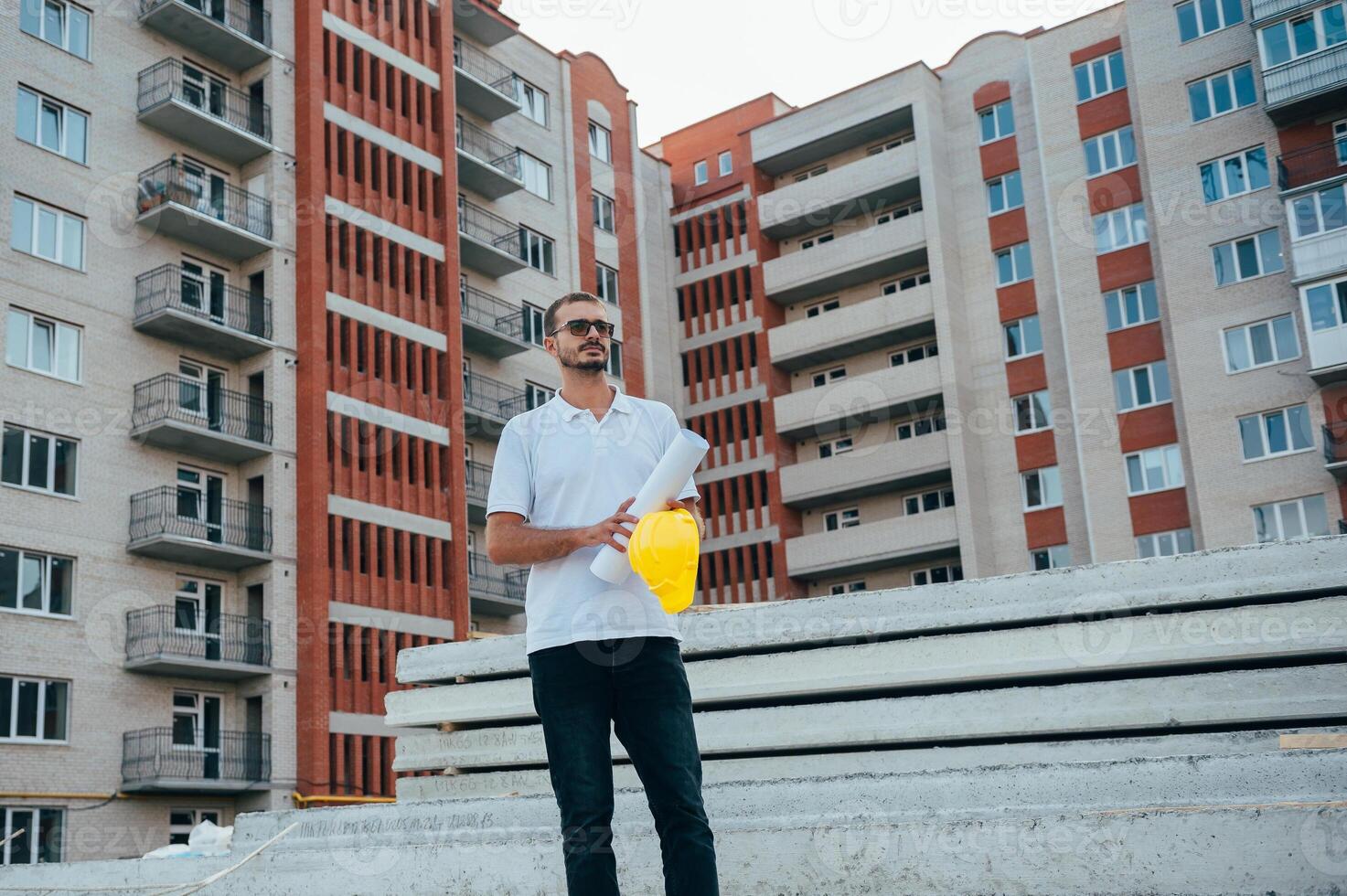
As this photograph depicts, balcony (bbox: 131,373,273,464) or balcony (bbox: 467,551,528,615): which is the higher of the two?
balcony (bbox: 131,373,273,464)

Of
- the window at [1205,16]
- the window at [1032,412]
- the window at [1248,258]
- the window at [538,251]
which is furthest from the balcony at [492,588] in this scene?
the window at [1205,16]

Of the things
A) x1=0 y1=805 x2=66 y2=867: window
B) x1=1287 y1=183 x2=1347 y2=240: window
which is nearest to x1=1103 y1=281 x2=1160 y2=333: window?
x1=1287 y1=183 x2=1347 y2=240: window

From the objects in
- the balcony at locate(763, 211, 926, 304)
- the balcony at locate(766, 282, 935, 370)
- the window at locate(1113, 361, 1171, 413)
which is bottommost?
the window at locate(1113, 361, 1171, 413)

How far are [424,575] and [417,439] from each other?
388 centimetres

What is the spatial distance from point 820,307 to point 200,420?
25.1 m

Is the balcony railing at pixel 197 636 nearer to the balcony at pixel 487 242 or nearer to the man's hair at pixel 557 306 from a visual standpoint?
the balcony at pixel 487 242

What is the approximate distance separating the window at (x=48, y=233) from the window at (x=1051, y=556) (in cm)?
2847

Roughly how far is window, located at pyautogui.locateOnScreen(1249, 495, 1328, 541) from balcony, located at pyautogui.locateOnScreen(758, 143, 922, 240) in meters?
17.0

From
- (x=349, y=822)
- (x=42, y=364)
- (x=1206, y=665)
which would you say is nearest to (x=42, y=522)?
(x=42, y=364)

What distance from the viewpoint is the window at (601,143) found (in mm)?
51125

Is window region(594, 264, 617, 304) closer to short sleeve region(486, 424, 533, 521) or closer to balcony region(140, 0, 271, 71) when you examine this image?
balcony region(140, 0, 271, 71)

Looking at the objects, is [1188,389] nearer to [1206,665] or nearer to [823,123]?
[823,123]

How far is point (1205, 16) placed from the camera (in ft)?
136

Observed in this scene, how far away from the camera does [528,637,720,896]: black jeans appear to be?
4094 mm
